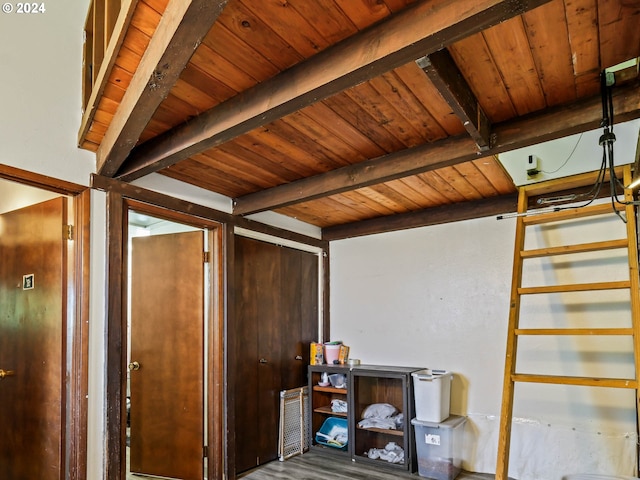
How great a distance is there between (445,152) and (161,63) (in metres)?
1.57

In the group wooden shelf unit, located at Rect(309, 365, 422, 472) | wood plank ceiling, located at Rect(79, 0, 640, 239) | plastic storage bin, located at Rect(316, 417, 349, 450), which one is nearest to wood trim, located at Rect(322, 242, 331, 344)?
wooden shelf unit, located at Rect(309, 365, 422, 472)

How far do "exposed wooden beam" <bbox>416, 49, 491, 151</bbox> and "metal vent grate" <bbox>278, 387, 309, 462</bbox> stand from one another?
2.76 metres

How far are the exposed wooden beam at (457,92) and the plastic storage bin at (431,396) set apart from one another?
1953 mm

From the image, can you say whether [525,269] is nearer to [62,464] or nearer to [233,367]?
[233,367]

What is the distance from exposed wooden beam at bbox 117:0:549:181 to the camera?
1292 millimetres

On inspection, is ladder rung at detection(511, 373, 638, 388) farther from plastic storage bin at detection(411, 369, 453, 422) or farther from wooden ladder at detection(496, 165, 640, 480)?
plastic storage bin at detection(411, 369, 453, 422)

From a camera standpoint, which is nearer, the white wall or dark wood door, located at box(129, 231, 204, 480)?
the white wall

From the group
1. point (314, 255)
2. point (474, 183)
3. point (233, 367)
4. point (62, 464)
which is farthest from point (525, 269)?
point (62, 464)

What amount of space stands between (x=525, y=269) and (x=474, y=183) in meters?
0.83

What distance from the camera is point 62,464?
232cm

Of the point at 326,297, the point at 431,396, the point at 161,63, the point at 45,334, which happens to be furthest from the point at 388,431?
the point at 161,63

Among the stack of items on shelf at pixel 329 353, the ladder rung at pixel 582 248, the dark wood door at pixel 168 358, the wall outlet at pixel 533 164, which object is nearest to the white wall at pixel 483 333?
the stack of items on shelf at pixel 329 353

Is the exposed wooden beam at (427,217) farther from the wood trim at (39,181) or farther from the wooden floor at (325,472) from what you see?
the wood trim at (39,181)

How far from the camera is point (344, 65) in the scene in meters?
1.58
